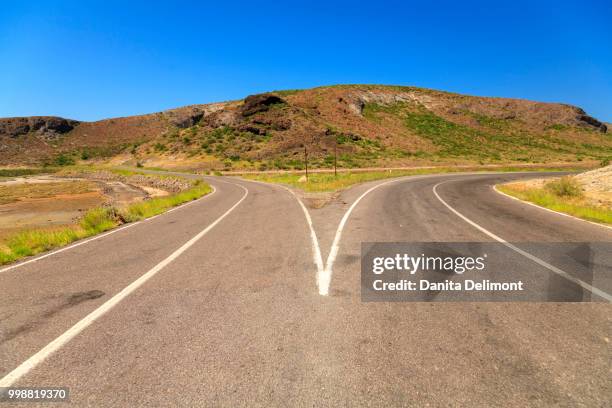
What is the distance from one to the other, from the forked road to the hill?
52.3 metres

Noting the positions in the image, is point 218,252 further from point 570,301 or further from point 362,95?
point 362,95

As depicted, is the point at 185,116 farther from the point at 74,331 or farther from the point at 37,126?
the point at 74,331

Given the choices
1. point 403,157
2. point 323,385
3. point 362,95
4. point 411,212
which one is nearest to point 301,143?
point 403,157

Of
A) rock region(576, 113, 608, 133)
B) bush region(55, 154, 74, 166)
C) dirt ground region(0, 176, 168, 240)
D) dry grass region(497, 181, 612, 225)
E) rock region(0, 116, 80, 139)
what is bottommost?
dirt ground region(0, 176, 168, 240)

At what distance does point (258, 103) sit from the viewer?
271 ft

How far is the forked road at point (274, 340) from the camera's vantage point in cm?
263

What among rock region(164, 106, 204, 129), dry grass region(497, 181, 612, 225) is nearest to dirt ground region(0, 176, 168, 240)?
dry grass region(497, 181, 612, 225)

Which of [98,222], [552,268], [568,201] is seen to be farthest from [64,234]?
[568,201]

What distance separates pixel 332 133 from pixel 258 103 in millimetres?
24393

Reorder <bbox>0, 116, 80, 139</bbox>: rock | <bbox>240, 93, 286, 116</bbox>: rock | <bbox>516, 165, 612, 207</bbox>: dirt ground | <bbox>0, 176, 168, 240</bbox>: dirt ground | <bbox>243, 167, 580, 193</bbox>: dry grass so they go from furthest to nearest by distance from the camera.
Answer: <bbox>0, 116, 80, 139</bbox>: rock, <bbox>240, 93, 286, 116</bbox>: rock, <bbox>243, 167, 580, 193</bbox>: dry grass, <bbox>0, 176, 168, 240</bbox>: dirt ground, <bbox>516, 165, 612, 207</bbox>: dirt ground

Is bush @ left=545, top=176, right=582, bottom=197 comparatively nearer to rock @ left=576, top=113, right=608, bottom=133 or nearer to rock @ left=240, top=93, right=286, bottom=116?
rock @ left=240, top=93, right=286, bottom=116

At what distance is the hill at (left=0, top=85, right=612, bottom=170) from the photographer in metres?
67.6

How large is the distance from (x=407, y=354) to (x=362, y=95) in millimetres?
101233

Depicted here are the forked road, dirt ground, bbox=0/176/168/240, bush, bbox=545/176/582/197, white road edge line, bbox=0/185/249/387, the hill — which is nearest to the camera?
the forked road
